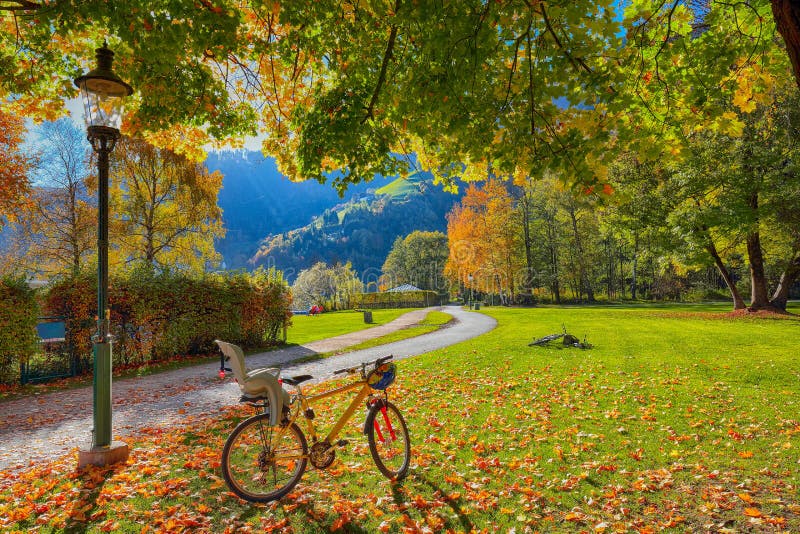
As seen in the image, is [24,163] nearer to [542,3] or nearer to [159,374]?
[159,374]

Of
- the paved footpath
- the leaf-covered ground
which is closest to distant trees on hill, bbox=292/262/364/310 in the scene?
the paved footpath

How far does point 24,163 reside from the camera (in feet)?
56.4

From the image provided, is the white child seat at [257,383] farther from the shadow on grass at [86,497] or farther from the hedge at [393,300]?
the hedge at [393,300]

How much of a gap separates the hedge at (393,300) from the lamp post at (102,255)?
5198 cm

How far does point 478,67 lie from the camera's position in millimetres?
4613

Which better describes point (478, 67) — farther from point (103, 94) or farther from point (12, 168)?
point (12, 168)

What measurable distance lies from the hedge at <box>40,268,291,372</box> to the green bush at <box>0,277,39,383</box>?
757mm

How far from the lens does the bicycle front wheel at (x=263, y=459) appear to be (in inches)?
151

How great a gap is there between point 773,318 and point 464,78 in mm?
24929

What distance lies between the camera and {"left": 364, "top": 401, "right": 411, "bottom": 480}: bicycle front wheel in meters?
4.40

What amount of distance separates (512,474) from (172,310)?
A: 1199 centimetres

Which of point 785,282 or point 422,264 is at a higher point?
point 422,264

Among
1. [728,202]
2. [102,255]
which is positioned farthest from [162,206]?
[728,202]

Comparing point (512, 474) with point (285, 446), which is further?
point (512, 474)
